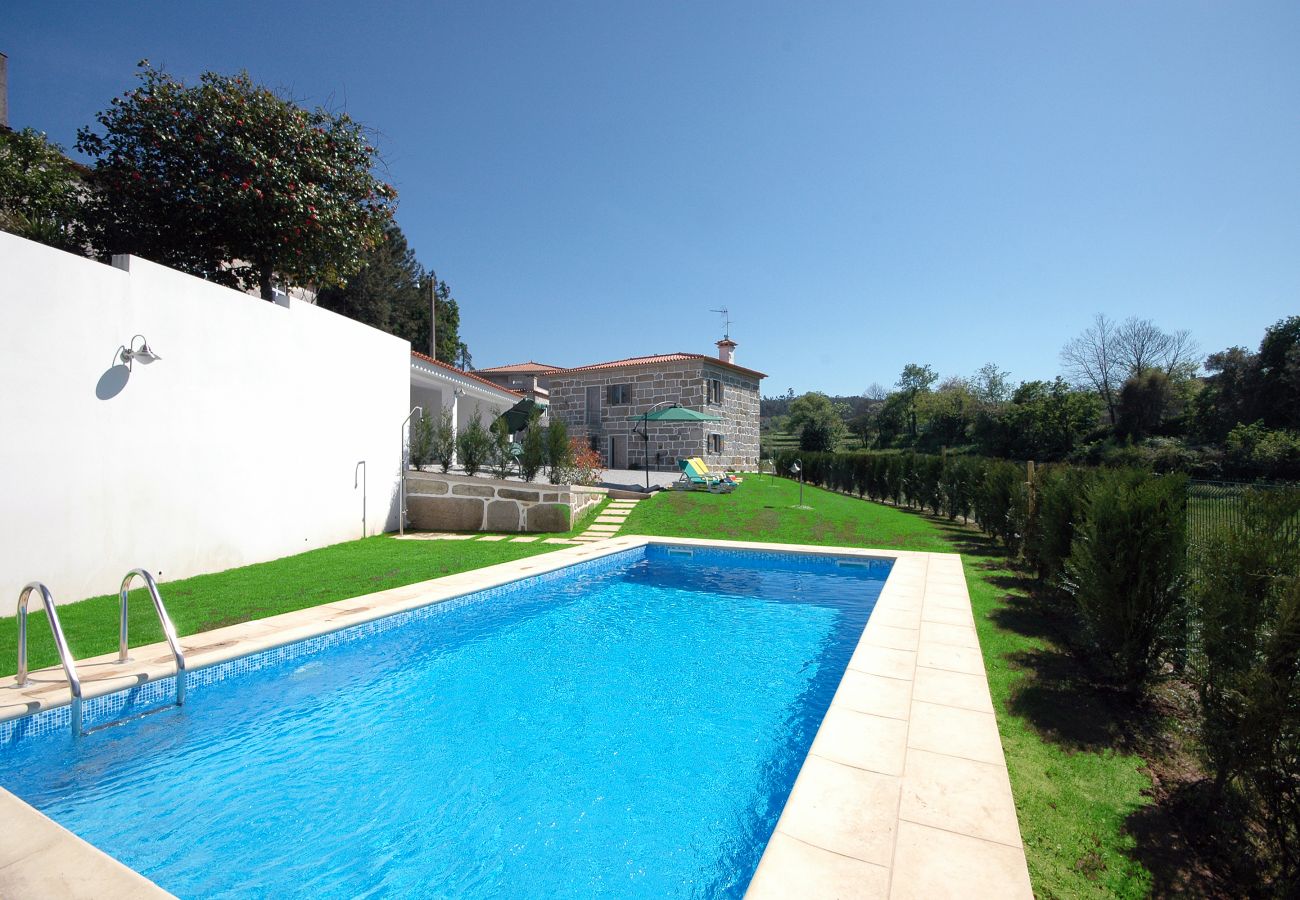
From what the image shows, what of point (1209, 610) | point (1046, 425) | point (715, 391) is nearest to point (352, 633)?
point (1209, 610)

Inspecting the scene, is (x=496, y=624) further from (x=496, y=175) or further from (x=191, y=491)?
(x=496, y=175)

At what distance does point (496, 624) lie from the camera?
269 inches

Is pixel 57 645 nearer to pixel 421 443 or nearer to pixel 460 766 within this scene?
pixel 460 766

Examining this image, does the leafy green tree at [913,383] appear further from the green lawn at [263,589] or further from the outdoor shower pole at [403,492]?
the green lawn at [263,589]

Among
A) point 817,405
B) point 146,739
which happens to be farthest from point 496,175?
point 817,405

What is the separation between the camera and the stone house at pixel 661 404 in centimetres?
2467

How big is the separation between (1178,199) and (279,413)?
59.5 ft

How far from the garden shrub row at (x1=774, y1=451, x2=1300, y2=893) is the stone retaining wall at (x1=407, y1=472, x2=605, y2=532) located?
9112mm

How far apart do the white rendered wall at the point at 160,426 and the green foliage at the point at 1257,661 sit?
9.68 meters

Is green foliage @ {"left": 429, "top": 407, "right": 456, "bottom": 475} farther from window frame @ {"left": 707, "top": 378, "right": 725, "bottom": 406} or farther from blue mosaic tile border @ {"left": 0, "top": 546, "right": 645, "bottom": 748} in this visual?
window frame @ {"left": 707, "top": 378, "right": 725, "bottom": 406}

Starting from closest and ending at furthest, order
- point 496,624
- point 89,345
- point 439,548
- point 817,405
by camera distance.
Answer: point 89,345, point 496,624, point 439,548, point 817,405

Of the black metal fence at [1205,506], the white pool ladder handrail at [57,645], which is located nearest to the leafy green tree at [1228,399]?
the black metal fence at [1205,506]

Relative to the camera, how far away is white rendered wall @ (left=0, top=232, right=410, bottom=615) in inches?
220

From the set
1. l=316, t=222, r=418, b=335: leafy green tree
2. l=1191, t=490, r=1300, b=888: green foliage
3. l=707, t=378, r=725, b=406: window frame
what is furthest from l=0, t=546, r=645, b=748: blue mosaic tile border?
l=707, t=378, r=725, b=406: window frame
